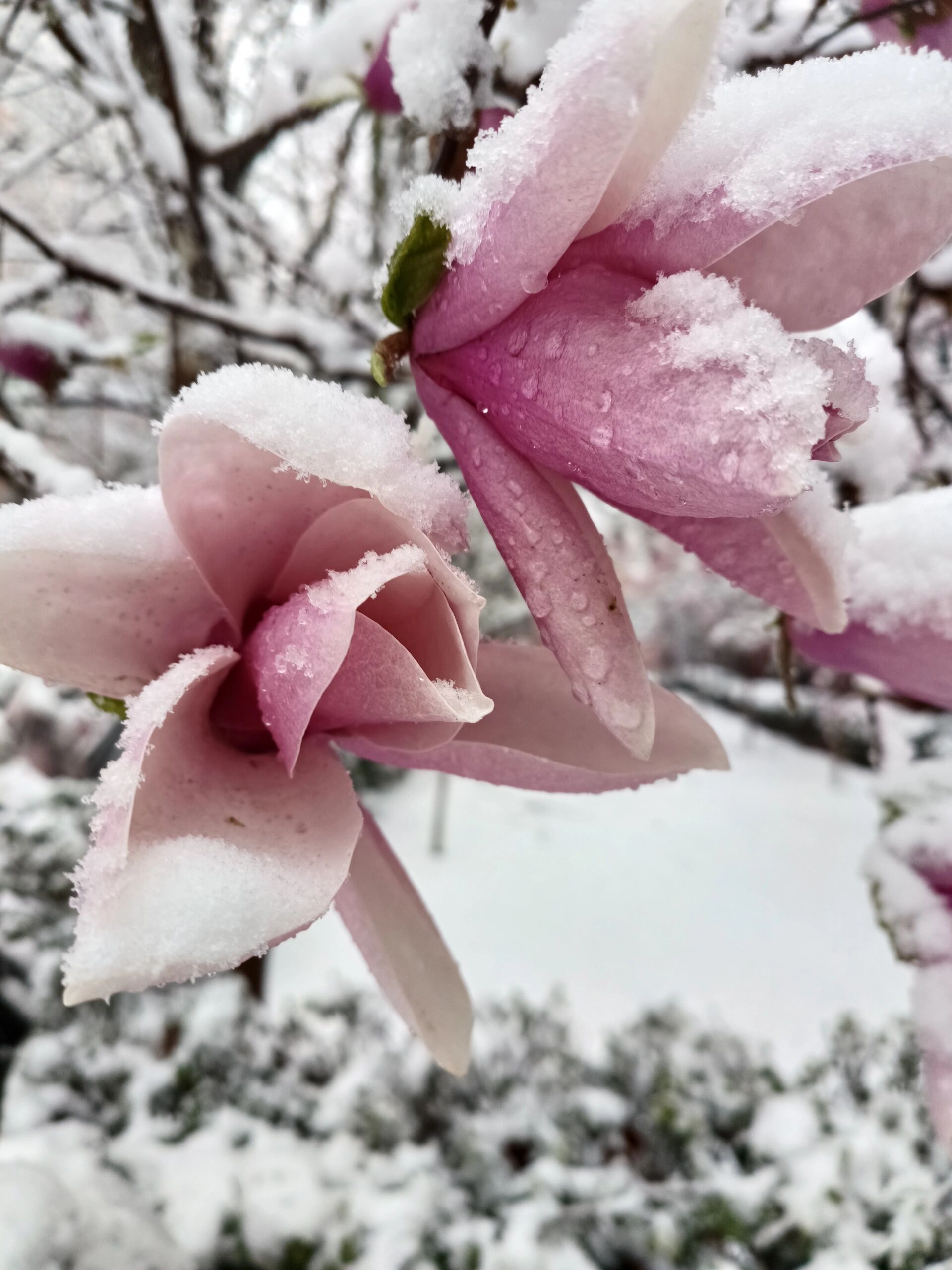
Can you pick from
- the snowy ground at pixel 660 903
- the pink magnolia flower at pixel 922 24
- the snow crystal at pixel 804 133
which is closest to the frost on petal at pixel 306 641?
the snow crystal at pixel 804 133

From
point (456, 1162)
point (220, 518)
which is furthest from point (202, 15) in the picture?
point (456, 1162)

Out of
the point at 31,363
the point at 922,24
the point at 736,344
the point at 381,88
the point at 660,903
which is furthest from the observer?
the point at 660,903

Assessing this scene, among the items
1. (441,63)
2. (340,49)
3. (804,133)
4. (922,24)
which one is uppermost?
(340,49)

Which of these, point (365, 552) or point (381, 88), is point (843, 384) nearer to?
point (365, 552)

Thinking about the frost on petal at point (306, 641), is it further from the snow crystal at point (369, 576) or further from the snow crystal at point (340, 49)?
the snow crystal at point (340, 49)

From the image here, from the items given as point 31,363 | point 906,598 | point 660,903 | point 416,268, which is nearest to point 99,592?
point 416,268

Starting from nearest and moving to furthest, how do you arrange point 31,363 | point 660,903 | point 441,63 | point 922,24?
point 441,63 → point 922,24 → point 31,363 → point 660,903
